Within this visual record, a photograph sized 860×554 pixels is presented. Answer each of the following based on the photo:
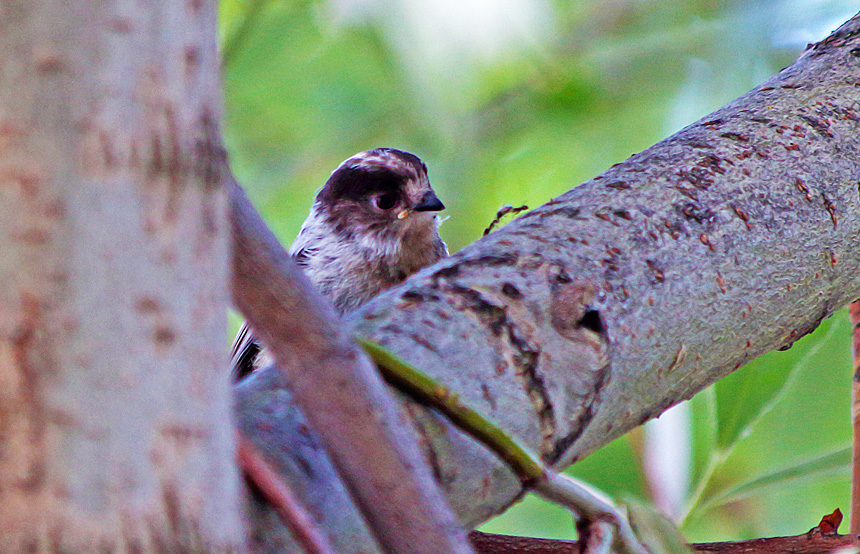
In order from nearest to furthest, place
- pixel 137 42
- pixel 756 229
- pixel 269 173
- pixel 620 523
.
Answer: pixel 137 42 → pixel 620 523 → pixel 756 229 → pixel 269 173

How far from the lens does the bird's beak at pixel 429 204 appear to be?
3.76ft

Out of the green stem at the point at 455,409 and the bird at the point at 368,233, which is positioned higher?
the bird at the point at 368,233

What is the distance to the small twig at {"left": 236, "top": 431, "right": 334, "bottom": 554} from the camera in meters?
0.30

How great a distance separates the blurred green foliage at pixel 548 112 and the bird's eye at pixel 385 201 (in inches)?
5.9

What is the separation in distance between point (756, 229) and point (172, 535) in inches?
16.9

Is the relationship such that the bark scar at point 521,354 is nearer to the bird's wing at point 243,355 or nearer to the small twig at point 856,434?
the small twig at point 856,434

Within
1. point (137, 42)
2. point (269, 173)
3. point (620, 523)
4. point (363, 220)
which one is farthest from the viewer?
point (269, 173)

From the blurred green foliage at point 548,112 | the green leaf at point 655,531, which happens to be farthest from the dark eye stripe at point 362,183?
the green leaf at point 655,531

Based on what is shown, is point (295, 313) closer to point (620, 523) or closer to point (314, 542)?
point (314, 542)

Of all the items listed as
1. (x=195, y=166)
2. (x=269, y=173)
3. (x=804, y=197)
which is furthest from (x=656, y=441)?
(x=269, y=173)

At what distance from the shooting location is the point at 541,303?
47 centimetres

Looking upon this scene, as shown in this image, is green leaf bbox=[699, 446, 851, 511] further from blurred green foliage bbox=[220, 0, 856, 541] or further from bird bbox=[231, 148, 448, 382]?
bird bbox=[231, 148, 448, 382]

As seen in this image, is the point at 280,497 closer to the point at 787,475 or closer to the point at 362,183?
the point at 787,475

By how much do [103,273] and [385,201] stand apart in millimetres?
1020
